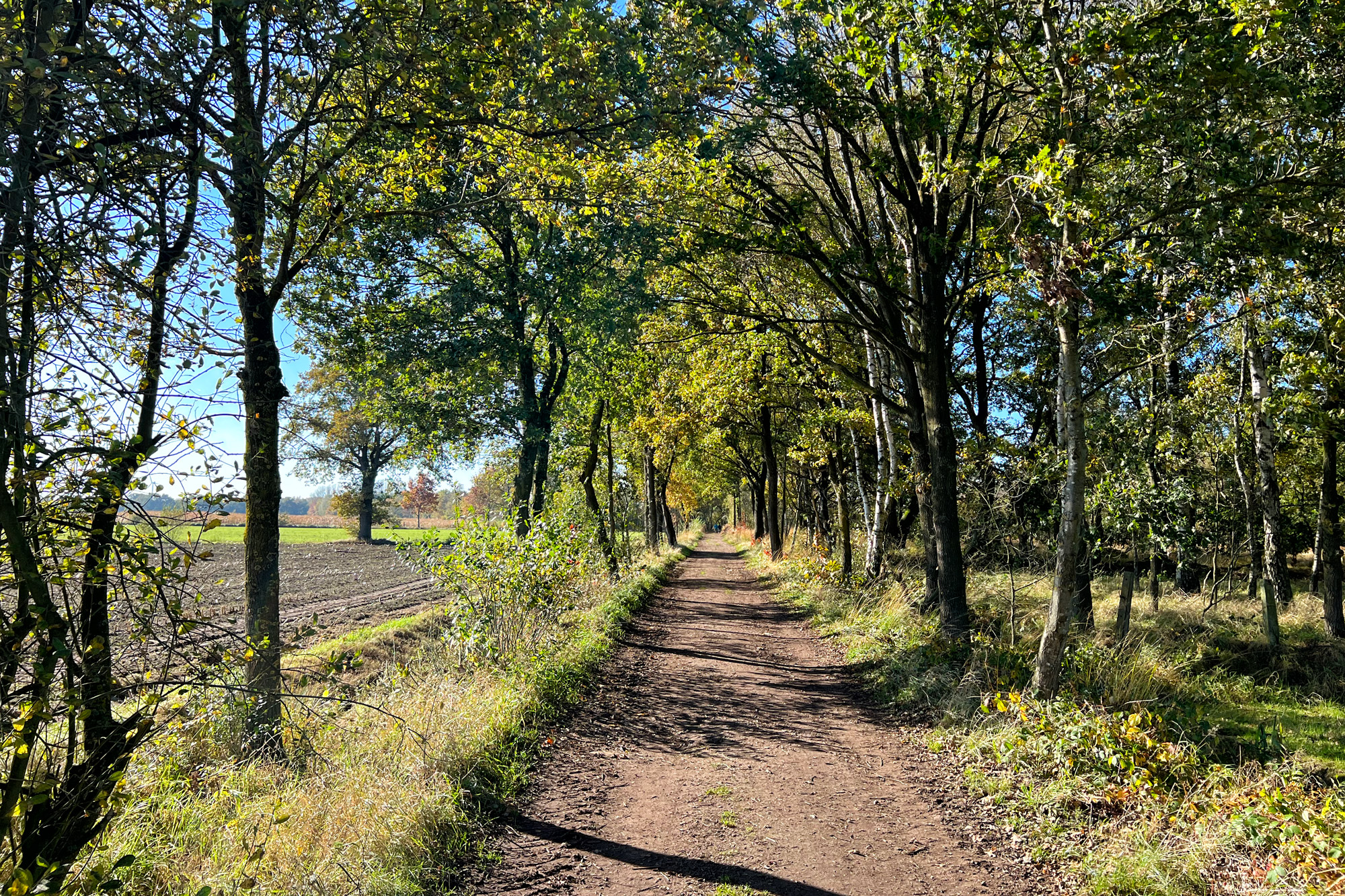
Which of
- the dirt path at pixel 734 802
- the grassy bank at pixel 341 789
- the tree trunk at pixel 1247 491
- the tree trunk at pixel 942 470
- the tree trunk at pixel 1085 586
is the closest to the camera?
the grassy bank at pixel 341 789

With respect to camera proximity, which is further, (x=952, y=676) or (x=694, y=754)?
(x=952, y=676)

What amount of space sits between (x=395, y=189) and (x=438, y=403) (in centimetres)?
653

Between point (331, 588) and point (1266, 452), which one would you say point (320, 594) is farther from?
point (1266, 452)

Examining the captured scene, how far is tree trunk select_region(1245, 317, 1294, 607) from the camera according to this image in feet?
38.8

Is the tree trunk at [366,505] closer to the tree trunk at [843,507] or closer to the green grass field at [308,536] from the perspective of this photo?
the green grass field at [308,536]

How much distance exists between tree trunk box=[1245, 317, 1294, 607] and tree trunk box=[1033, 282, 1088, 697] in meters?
7.73

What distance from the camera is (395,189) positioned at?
7.39 m

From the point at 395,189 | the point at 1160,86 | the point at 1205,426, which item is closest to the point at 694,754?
the point at 395,189

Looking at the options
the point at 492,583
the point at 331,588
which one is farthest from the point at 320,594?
the point at 492,583

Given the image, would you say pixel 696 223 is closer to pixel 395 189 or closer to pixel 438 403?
pixel 395 189

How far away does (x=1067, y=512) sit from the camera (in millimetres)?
6379

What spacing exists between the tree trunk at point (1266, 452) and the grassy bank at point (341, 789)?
1215 centimetres

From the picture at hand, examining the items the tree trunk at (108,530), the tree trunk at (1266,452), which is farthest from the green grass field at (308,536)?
the tree trunk at (1266,452)

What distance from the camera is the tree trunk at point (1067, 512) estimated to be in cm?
620
